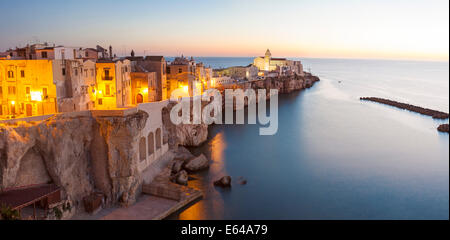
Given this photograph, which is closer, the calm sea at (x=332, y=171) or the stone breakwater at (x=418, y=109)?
the calm sea at (x=332, y=171)

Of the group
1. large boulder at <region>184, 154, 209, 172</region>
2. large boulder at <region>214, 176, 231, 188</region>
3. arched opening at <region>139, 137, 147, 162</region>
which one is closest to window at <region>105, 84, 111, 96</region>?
arched opening at <region>139, 137, 147, 162</region>

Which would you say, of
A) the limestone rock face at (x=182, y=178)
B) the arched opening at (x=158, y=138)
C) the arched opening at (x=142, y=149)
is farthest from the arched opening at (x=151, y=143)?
the limestone rock face at (x=182, y=178)

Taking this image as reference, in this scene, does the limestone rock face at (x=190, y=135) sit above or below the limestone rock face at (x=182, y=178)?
above

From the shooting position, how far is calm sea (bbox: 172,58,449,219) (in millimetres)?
13055

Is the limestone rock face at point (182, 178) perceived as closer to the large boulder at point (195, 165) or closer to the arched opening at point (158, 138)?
the large boulder at point (195, 165)

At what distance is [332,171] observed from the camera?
17.8m

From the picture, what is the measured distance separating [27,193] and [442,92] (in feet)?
128

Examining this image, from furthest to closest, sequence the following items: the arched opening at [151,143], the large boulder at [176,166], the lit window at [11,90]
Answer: the large boulder at [176,166], the arched opening at [151,143], the lit window at [11,90]

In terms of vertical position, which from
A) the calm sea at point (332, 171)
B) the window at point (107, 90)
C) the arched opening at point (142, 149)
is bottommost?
the calm sea at point (332, 171)

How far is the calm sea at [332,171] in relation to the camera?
514 inches

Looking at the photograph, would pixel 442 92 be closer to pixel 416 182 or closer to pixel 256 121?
pixel 256 121

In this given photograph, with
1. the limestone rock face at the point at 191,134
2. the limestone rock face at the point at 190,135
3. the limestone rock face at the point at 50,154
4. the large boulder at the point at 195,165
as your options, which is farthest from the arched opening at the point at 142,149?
the limestone rock face at the point at 190,135

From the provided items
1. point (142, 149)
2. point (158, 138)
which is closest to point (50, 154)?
point (142, 149)

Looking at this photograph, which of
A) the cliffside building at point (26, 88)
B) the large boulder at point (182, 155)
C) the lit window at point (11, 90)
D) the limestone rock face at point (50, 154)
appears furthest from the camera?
the large boulder at point (182, 155)
